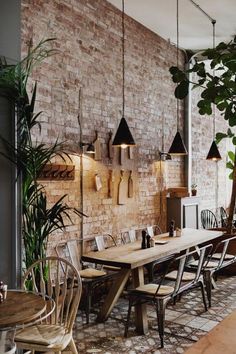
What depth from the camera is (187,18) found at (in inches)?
229

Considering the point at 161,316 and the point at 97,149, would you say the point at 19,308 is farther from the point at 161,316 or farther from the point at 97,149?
the point at 97,149

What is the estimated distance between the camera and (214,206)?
9.08 meters

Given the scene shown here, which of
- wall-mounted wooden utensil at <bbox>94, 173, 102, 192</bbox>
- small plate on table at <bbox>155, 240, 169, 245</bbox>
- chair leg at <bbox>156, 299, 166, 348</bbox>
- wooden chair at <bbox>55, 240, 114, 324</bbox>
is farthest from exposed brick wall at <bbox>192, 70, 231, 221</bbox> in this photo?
chair leg at <bbox>156, 299, 166, 348</bbox>

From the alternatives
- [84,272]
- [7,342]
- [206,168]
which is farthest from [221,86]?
[206,168]

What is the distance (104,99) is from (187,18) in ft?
6.24

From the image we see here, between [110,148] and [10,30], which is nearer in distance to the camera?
[10,30]

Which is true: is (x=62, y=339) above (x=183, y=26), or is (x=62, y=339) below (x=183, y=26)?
below

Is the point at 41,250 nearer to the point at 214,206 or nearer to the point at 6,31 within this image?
the point at 6,31

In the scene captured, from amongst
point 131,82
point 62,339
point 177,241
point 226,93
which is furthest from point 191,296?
point 226,93

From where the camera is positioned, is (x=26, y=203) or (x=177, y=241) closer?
(x=26, y=203)

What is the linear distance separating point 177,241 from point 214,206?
4.39m

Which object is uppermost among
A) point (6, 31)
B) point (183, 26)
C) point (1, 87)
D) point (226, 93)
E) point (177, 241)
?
point (183, 26)

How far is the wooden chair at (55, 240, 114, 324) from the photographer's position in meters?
4.23

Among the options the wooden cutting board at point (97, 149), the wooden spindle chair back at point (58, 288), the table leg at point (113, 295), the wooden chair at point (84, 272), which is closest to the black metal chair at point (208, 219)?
the wooden cutting board at point (97, 149)
